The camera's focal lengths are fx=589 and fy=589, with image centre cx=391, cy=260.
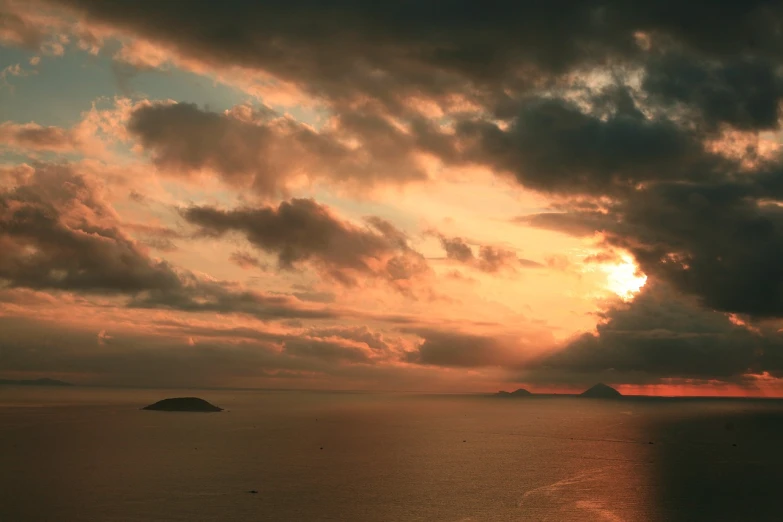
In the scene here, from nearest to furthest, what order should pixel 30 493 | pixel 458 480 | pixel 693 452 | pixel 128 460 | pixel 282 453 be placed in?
1. pixel 30 493
2. pixel 458 480
3. pixel 128 460
4. pixel 282 453
5. pixel 693 452

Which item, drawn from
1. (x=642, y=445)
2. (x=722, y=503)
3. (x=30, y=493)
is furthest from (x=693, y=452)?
(x=30, y=493)

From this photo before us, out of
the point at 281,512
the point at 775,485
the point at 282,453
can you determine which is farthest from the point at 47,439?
the point at 775,485

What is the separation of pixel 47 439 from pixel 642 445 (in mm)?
171518

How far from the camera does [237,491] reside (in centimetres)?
9219

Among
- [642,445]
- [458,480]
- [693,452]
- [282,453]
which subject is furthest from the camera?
[642,445]

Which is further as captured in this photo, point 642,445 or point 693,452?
point 642,445

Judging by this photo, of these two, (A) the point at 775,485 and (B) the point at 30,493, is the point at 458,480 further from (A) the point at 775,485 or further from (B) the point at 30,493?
(B) the point at 30,493

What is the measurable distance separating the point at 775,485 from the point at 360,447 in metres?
95.9

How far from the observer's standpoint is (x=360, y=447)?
16150cm

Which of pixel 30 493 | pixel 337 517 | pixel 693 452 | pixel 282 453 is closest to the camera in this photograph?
pixel 337 517

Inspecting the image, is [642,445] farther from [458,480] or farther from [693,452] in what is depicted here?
[458,480]

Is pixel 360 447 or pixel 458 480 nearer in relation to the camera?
pixel 458 480

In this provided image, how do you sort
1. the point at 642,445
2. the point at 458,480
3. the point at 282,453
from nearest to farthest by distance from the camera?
the point at 458,480, the point at 282,453, the point at 642,445

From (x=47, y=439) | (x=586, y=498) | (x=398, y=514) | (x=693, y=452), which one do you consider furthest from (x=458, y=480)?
(x=47, y=439)
